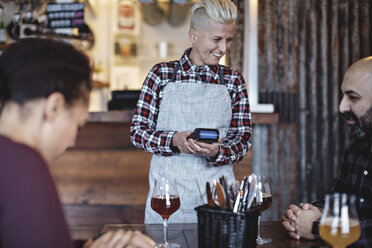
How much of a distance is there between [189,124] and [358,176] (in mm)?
815

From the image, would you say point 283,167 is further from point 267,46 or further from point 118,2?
point 118,2

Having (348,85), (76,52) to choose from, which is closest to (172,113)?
(348,85)

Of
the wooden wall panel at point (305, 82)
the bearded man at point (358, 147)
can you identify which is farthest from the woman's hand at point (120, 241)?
the wooden wall panel at point (305, 82)

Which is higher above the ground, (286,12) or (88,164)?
(286,12)

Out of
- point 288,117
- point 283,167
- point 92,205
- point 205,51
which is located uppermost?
point 205,51

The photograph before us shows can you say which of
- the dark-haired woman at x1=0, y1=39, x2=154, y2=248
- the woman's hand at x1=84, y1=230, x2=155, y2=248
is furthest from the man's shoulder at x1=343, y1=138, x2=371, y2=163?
the dark-haired woman at x1=0, y1=39, x2=154, y2=248

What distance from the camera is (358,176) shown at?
174 cm

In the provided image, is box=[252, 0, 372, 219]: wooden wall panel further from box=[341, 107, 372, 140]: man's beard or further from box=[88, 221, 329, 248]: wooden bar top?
box=[88, 221, 329, 248]: wooden bar top

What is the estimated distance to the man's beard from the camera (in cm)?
172

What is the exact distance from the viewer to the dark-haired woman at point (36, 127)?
754 millimetres

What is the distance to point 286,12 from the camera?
3.33 meters

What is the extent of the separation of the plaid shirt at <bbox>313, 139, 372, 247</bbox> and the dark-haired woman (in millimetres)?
1151

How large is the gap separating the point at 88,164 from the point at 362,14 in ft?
7.83

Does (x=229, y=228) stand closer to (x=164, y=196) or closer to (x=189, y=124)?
(x=164, y=196)
